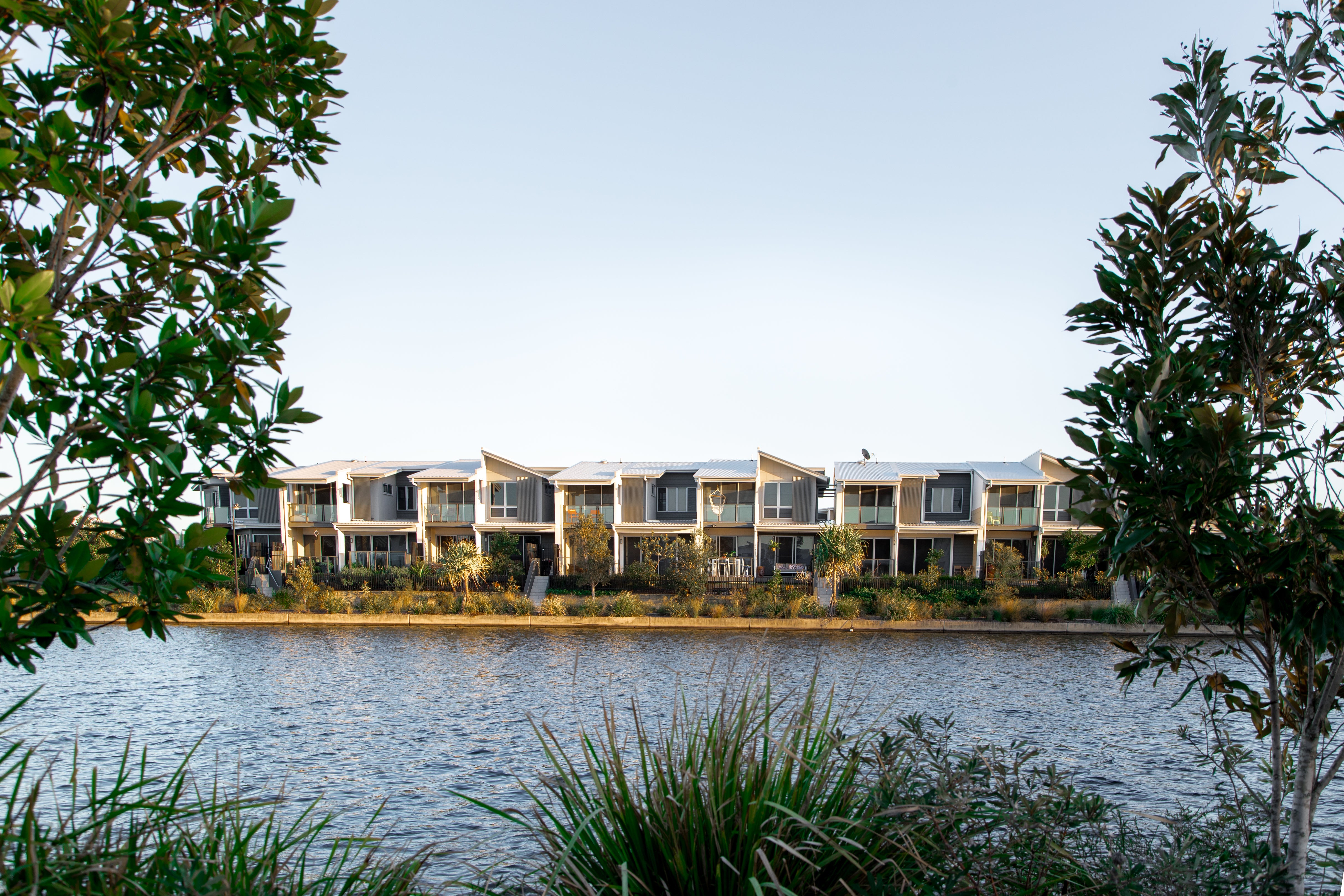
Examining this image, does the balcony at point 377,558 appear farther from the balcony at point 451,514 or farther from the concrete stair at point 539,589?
the concrete stair at point 539,589

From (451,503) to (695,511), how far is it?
33.4 ft

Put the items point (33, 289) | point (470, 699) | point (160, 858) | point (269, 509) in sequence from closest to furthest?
point (33, 289) < point (160, 858) < point (470, 699) < point (269, 509)

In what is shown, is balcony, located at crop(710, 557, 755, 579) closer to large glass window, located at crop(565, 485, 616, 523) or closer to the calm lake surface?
large glass window, located at crop(565, 485, 616, 523)

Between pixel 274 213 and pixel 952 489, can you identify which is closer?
pixel 274 213

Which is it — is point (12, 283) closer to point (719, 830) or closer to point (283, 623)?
point (719, 830)

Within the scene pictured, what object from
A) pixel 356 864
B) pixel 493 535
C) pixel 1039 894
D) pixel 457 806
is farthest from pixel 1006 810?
pixel 493 535

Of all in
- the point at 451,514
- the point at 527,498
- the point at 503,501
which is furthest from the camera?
the point at 527,498

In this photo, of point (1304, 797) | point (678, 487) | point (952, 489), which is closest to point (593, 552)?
point (678, 487)

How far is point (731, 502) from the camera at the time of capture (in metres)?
34.4

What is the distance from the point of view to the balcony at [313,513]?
3641 centimetres

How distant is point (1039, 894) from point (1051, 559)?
113 ft

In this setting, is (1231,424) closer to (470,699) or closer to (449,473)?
(470,699)

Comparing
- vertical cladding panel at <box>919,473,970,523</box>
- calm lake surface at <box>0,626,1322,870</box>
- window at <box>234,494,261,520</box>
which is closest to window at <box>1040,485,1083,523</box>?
vertical cladding panel at <box>919,473,970,523</box>

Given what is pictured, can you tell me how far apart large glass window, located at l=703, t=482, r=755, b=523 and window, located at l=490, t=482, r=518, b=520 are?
8.43 meters
